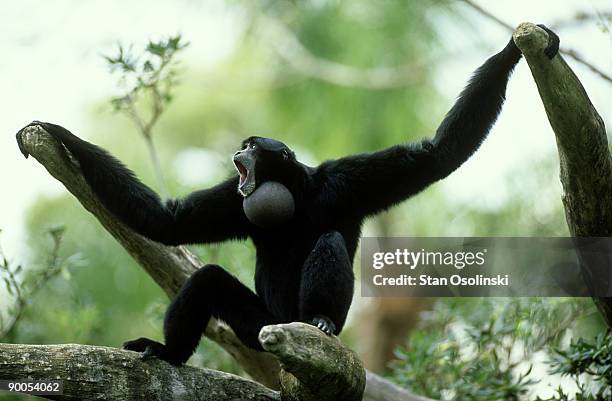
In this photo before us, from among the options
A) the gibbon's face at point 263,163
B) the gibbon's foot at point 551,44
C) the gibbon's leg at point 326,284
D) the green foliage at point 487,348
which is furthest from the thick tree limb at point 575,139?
the gibbon's face at point 263,163

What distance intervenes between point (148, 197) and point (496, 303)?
4390 mm

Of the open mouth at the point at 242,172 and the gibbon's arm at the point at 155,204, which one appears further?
the open mouth at the point at 242,172

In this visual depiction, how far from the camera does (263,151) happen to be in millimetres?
6129

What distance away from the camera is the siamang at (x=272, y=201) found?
589cm

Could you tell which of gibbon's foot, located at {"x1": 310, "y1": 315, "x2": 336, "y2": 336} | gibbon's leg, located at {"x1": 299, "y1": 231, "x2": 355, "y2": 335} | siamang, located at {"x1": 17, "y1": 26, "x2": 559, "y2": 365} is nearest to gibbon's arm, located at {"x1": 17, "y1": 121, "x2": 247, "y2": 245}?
siamang, located at {"x1": 17, "y1": 26, "x2": 559, "y2": 365}

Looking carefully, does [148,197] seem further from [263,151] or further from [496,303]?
[496,303]

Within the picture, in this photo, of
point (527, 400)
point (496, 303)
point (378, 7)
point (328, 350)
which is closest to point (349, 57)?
point (378, 7)

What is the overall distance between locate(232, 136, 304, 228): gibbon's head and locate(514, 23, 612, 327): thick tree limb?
198 centimetres

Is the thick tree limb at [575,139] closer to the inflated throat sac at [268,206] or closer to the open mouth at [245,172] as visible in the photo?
the inflated throat sac at [268,206]

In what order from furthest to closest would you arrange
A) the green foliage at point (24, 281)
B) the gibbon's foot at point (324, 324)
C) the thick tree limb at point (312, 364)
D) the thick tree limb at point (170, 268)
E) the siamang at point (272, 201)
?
the green foliage at point (24, 281) < the siamang at point (272, 201) < the gibbon's foot at point (324, 324) < the thick tree limb at point (170, 268) < the thick tree limb at point (312, 364)

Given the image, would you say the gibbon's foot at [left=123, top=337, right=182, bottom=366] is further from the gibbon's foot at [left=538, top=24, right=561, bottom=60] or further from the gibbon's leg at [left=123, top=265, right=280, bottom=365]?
the gibbon's foot at [left=538, top=24, right=561, bottom=60]

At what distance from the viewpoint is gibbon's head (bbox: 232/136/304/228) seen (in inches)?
230

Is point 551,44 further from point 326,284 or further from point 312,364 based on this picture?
point 312,364

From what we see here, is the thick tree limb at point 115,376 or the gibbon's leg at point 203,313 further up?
the gibbon's leg at point 203,313
